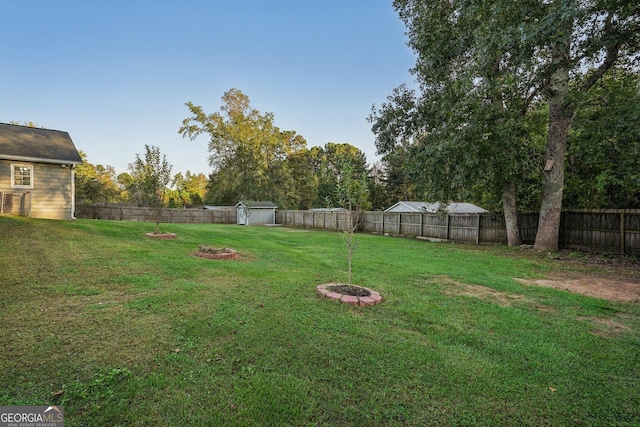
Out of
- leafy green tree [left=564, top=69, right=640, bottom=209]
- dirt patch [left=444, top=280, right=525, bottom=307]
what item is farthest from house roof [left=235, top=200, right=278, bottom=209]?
dirt patch [left=444, top=280, right=525, bottom=307]

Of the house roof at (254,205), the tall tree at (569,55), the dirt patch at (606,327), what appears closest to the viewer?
the dirt patch at (606,327)

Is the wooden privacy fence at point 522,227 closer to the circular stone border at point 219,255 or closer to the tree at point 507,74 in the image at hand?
the tree at point 507,74

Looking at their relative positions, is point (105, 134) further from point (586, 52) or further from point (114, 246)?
point (586, 52)

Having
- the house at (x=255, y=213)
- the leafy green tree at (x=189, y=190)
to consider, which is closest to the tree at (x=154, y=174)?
the house at (x=255, y=213)

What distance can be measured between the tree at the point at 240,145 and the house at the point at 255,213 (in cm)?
515

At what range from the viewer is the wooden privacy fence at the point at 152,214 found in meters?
22.7

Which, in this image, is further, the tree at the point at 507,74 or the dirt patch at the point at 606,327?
the tree at the point at 507,74

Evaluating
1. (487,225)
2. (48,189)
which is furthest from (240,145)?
(487,225)

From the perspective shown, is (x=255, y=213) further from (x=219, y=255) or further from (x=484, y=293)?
(x=484, y=293)

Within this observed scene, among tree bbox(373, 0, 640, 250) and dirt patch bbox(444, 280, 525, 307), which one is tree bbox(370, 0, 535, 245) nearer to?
tree bbox(373, 0, 640, 250)

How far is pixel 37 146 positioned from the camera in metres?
12.6

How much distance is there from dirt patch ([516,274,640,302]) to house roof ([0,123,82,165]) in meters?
17.0

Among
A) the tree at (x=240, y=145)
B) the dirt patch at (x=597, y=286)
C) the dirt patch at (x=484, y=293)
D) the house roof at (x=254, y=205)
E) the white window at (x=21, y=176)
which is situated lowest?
the dirt patch at (x=597, y=286)

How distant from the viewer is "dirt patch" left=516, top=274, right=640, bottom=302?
481cm
